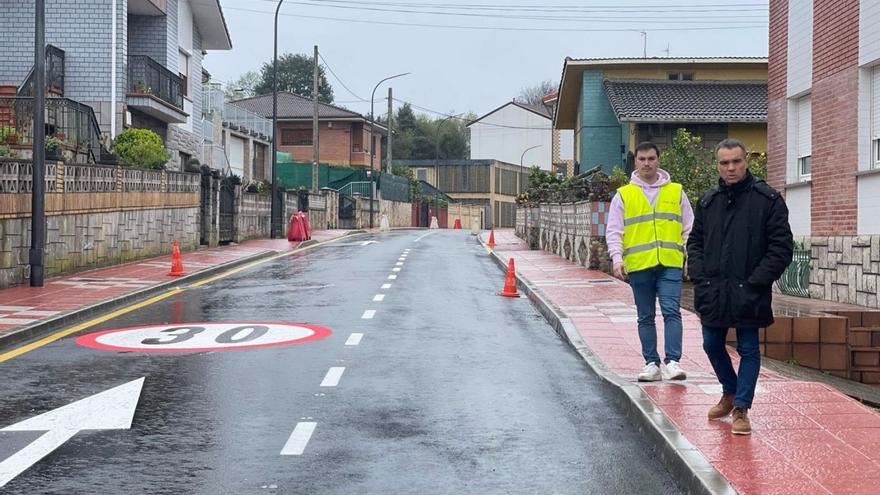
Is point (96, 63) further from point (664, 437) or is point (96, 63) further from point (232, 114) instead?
point (664, 437)

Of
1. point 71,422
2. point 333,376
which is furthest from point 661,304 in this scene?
point 71,422

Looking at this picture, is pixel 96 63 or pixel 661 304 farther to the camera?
pixel 96 63

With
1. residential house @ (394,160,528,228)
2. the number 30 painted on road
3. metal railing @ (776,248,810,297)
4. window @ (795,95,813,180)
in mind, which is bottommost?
the number 30 painted on road

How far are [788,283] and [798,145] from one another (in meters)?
2.42

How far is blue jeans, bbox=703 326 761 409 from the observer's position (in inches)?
277

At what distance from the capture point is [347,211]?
193 ft

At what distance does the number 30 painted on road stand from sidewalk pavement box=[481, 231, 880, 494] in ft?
11.2

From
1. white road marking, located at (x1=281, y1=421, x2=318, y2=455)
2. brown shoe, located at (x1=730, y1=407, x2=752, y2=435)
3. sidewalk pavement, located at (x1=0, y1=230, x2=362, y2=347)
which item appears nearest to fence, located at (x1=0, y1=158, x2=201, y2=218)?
sidewalk pavement, located at (x1=0, y1=230, x2=362, y2=347)

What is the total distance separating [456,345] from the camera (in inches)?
470

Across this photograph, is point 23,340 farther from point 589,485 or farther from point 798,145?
point 798,145

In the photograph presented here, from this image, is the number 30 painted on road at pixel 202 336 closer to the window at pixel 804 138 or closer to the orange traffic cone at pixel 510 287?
the orange traffic cone at pixel 510 287

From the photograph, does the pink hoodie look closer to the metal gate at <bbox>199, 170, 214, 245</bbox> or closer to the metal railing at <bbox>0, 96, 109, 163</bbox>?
the metal railing at <bbox>0, 96, 109, 163</bbox>

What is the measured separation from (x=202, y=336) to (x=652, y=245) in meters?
5.87

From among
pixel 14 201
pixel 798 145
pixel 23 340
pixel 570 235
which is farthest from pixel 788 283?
pixel 14 201
